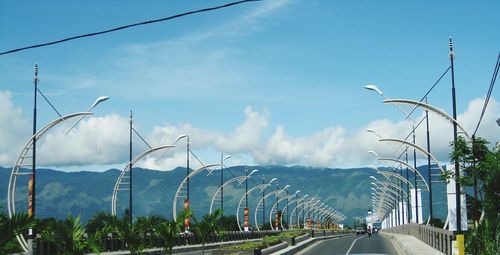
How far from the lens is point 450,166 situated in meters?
32.4

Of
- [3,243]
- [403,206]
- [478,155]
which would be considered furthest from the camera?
[403,206]

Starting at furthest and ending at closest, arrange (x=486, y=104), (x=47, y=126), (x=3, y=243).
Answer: (x=47, y=126) < (x=486, y=104) < (x=3, y=243)

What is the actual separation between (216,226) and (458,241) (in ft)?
39.4

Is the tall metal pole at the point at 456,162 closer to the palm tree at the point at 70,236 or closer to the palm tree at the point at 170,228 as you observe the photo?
the palm tree at the point at 170,228

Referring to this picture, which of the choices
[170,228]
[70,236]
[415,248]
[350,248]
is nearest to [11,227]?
[70,236]

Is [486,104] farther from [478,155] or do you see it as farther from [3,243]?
[3,243]

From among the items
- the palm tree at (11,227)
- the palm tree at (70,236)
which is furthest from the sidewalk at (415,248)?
the palm tree at (11,227)

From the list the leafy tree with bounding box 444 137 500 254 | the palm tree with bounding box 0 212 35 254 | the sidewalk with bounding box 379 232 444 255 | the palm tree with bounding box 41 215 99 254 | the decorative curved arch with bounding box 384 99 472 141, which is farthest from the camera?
the sidewalk with bounding box 379 232 444 255

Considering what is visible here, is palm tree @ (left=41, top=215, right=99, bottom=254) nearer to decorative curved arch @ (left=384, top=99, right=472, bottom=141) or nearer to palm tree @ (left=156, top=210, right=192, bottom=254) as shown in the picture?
palm tree @ (left=156, top=210, right=192, bottom=254)

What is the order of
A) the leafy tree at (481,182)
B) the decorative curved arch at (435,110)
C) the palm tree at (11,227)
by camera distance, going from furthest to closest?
1. the decorative curved arch at (435,110)
2. the leafy tree at (481,182)
3. the palm tree at (11,227)

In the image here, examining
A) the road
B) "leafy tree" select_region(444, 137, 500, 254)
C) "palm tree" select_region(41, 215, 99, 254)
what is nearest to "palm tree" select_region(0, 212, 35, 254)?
"palm tree" select_region(41, 215, 99, 254)

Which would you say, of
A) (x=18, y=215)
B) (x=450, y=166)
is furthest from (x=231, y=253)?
(x=18, y=215)

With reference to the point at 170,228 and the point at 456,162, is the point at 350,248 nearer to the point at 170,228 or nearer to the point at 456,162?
the point at 456,162

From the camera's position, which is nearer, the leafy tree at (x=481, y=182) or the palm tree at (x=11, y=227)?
the palm tree at (x=11, y=227)
